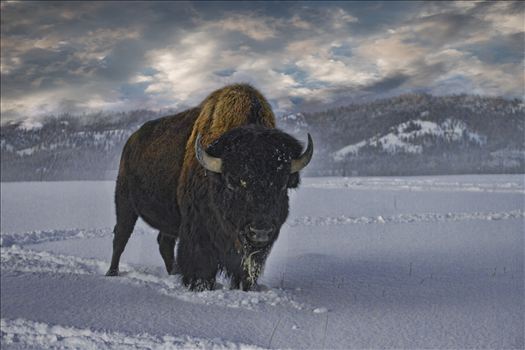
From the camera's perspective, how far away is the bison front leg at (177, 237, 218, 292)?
218 inches

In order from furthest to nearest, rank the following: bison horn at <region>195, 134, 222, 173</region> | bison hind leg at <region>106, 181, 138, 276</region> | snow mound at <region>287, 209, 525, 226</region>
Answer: snow mound at <region>287, 209, 525, 226</region> < bison hind leg at <region>106, 181, 138, 276</region> < bison horn at <region>195, 134, 222, 173</region>

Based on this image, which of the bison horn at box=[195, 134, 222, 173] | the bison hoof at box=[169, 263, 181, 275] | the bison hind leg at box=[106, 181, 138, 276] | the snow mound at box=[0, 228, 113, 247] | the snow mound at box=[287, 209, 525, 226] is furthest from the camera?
the snow mound at box=[287, 209, 525, 226]

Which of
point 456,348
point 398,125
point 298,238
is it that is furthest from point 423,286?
point 398,125

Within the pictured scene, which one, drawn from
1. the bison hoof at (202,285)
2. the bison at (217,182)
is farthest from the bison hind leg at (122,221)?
the bison hoof at (202,285)

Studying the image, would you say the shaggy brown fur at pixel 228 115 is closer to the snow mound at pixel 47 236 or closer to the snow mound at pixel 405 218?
the snow mound at pixel 47 236

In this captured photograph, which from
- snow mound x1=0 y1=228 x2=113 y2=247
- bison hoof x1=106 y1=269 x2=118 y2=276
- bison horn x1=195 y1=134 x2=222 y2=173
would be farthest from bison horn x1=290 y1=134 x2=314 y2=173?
snow mound x1=0 y1=228 x2=113 y2=247

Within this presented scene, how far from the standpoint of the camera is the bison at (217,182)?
4605 mm

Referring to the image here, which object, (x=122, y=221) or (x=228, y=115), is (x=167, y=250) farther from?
(x=228, y=115)

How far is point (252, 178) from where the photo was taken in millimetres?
4559

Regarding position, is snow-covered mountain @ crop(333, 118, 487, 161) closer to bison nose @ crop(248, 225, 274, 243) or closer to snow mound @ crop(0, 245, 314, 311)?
snow mound @ crop(0, 245, 314, 311)

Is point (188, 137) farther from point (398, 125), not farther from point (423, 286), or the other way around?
point (398, 125)

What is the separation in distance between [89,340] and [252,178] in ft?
6.47

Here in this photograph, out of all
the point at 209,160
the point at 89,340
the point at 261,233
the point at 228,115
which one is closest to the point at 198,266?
the point at 209,160

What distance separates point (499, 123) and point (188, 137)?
12664 cm
